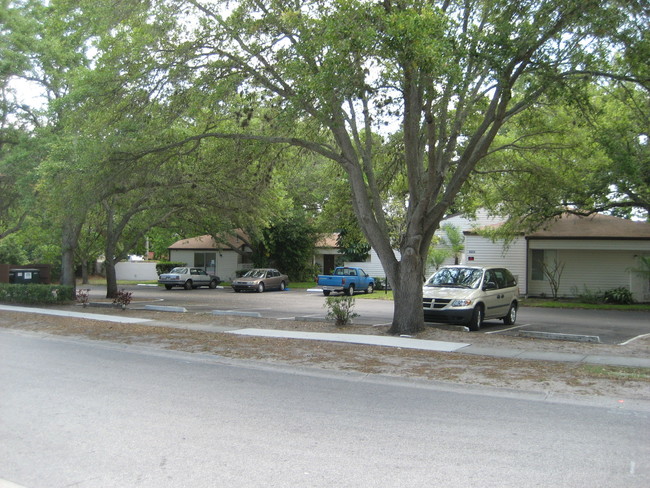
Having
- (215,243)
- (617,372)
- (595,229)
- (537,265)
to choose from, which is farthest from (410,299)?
(215,243)

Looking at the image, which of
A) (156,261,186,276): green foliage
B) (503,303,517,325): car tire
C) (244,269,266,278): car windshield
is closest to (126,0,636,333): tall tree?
(503,303,517,325): car tire

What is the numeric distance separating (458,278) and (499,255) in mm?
13683

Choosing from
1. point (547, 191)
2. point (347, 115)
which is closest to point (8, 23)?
point (347, 115)

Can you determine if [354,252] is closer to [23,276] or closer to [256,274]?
[256,274]

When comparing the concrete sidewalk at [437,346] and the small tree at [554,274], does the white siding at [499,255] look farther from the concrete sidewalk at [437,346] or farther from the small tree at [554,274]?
the concrete sidewalk at [437,346]

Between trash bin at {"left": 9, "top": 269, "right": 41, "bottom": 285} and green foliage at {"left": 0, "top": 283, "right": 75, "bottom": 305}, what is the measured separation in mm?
1743

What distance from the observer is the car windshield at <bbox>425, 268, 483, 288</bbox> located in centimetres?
1617

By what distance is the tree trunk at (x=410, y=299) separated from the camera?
46.5ft

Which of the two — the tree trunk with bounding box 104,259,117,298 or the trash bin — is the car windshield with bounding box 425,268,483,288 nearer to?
the tree trunk with bounding box 104,259,117,298

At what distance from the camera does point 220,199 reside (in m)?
22.3

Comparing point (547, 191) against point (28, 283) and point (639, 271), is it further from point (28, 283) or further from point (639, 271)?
point (28, 283)

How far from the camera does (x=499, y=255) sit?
29.2 m

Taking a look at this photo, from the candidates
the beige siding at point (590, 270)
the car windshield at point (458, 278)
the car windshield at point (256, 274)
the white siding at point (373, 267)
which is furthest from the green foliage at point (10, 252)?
the beige siding at point (590, 270)

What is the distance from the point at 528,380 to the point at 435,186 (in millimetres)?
6071
